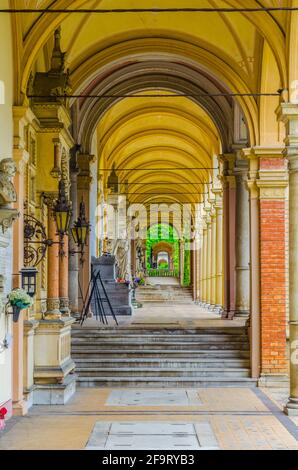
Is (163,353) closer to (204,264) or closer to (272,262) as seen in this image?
(272,262)

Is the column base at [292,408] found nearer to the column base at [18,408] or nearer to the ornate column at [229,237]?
the column base at [18,408]

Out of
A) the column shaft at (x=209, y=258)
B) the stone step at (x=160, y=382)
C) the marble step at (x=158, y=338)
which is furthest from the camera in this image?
the column shaft at (x=209, y=258)

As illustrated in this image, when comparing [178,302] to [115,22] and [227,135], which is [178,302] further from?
[115,22]

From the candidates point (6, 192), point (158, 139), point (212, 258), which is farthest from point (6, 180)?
point (158, 139)

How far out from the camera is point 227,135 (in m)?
20.7

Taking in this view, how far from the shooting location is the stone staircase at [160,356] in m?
15.1

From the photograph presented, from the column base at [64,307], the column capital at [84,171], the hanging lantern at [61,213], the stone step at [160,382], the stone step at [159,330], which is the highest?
the column capital at [84,171]

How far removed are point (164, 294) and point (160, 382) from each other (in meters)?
24.9

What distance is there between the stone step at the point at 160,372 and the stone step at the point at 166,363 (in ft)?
0.60

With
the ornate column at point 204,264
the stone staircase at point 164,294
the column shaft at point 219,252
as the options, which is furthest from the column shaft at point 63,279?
the stone staircase at point 164,294

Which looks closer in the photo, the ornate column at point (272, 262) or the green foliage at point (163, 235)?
the ornate column at point (272, 262)

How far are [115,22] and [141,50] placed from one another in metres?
0.97

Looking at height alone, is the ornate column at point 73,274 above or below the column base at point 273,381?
above
